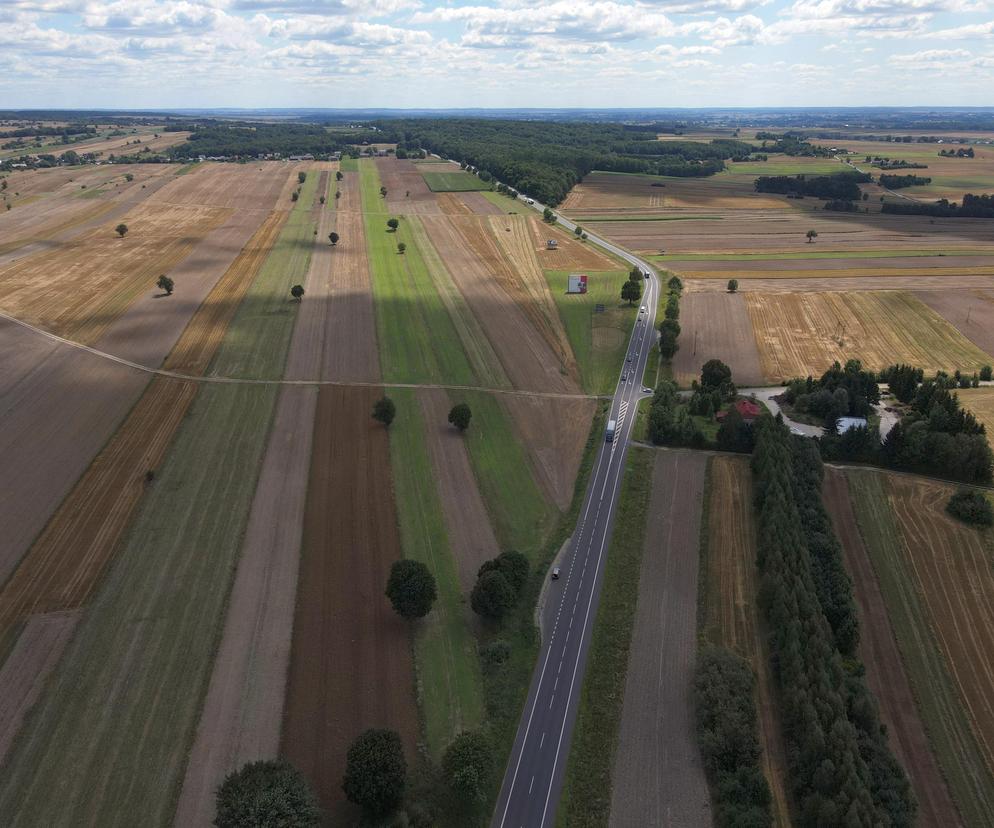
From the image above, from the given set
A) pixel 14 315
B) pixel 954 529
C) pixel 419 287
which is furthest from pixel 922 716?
pixel 14 315

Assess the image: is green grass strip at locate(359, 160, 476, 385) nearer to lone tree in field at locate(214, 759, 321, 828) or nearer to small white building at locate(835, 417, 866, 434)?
small white building at locate(835, 417, 866, 434)

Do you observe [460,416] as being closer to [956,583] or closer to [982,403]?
[956,583]

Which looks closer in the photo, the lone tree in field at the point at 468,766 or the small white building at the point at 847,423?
the lone tree in field at the point at 468,766

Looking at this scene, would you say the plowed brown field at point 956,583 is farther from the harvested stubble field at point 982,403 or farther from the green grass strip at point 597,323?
Result: the green grass strip at point 597,323

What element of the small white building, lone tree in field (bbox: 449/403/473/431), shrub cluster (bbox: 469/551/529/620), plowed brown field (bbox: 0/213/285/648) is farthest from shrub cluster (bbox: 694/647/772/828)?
plowed brown field (bbox: 0/213/285/648)

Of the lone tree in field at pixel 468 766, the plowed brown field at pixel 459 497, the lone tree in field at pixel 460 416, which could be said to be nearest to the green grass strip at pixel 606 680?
the lone tree in field at pixel 468 766

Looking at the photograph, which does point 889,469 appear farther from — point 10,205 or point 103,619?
point 10,205
